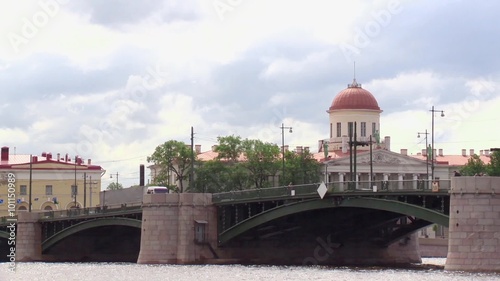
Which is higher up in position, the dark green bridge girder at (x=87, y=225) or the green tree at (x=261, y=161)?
the green tree at (x=261, y=161)

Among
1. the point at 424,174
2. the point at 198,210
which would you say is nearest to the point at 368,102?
the point at 424,174

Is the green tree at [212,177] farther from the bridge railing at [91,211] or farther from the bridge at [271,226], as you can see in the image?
the bridge at [271,226]

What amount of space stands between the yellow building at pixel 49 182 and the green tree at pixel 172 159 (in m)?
6.75

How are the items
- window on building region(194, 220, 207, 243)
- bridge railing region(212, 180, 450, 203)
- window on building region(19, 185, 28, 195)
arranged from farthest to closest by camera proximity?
window on building region(19, 185, 28, 195) < window on building region(194, 220, 207, 243) < bridge railing region(212, 180, 450, 203)

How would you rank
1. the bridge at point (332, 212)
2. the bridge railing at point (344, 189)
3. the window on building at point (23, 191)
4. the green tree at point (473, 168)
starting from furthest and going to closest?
1. the window on building at point (23, 191)
2. the green tree at point (473, 168)
3. the bridge at point (332, 212)
4. the bridge railing at point (344, 189)

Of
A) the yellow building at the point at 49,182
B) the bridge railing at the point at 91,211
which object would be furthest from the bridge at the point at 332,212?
the yellow building at the point at 49,182

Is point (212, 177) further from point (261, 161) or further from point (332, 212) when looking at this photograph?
point (332, 212)

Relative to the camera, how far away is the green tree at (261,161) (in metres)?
140

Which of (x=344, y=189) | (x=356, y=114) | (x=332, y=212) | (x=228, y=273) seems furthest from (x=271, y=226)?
(x=356, y=114)

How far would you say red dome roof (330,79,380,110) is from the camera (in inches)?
6038

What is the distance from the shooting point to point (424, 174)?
154 metres

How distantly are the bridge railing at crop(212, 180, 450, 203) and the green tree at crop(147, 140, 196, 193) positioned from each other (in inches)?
2274

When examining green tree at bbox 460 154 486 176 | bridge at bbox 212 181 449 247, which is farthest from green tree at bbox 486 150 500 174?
bridge at bbox 212 181 449 247

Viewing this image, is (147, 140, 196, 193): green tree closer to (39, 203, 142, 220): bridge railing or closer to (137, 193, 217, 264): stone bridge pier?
(39, 203, 142, 220): bridge railing
